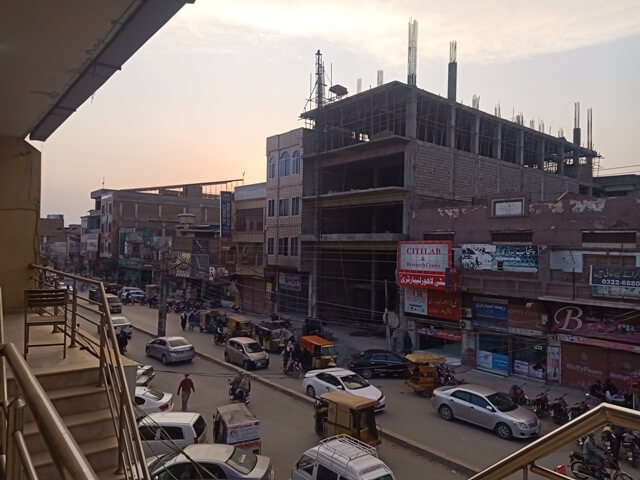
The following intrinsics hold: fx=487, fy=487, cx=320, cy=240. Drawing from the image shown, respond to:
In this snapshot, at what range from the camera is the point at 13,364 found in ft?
5.96

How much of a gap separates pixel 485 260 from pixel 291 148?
62.2 feet

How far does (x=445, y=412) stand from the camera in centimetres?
1616

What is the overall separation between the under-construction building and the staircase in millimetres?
23381

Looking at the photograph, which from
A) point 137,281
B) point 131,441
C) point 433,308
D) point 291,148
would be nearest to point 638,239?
point 433,308

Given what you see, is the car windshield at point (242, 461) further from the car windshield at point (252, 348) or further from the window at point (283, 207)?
the window at point (283, 207)

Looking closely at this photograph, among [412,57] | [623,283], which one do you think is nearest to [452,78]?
[412,57]

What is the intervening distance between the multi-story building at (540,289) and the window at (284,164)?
47.4ft

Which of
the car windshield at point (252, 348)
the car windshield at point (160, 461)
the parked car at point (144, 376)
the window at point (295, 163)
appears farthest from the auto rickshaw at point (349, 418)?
the window at point (295, 163)

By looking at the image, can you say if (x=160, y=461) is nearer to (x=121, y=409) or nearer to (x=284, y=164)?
(x=121, y=409)

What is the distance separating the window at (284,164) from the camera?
121 ft

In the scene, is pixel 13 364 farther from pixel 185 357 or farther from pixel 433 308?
pixel 433 308

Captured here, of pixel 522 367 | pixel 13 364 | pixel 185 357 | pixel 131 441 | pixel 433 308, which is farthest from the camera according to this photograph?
pixel 433 308

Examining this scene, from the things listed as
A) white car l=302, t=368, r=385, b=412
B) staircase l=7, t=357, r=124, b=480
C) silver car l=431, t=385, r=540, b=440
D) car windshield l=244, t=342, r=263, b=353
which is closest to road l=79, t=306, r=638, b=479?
silver car l=431, t=385, r=540, b=440

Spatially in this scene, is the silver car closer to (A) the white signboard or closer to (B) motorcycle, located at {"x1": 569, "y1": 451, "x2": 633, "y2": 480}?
(B) motorcycle, located at {"x1": 569, "y1": 451, "x2": 633, "y2": 480}
